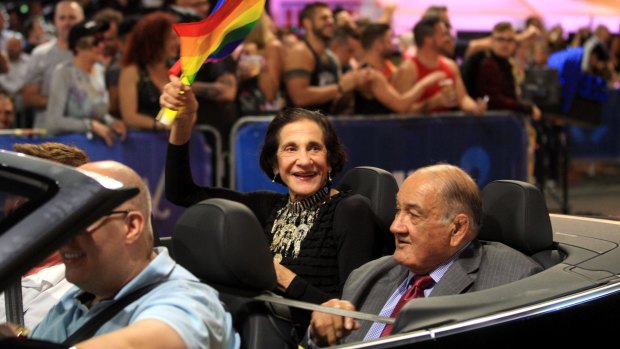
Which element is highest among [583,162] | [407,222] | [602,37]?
[407,222]

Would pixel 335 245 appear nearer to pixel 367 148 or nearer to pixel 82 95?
pixel 82 95

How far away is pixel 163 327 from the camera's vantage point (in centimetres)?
277

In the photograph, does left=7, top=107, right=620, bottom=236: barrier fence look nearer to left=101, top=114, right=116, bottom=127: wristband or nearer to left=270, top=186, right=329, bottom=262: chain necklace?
left=101, top=114, right=116, bottom=127: wristband

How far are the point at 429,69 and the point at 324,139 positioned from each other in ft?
17.2

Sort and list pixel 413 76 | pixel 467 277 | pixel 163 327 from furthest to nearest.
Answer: pixel 413 76 < pixel 467 277 < pixel 163 327

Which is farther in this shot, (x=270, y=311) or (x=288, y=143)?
(x=288, y=143)

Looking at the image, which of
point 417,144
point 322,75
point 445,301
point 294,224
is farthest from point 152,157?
point 445,301

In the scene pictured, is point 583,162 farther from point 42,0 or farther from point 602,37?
point 42,0

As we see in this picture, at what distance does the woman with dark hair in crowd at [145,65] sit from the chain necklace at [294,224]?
383 cm

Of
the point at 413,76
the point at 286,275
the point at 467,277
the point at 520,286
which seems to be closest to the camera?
the point at 520,286

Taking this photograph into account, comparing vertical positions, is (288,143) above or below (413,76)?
above

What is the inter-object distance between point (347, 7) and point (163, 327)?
Answer: 1370 centimetres

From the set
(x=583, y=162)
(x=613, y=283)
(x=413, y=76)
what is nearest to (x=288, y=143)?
(x=613, y=283)

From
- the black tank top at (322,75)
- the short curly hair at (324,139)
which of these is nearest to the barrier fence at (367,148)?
the black tank top at (322,75)
